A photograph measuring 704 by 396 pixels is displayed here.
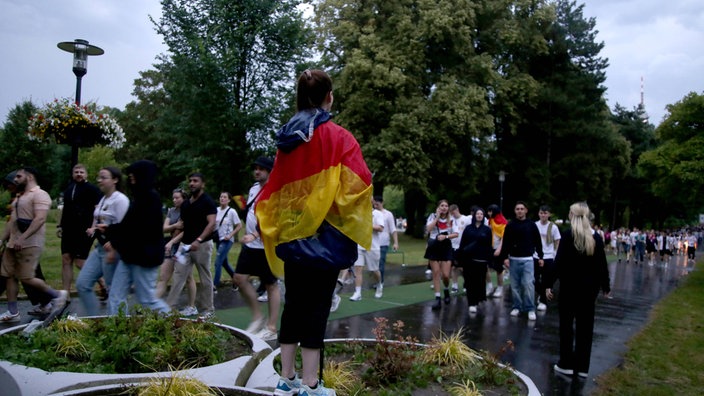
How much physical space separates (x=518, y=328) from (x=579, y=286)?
2.58 m

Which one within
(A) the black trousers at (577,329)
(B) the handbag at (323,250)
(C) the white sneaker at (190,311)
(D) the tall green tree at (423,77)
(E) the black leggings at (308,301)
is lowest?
(C) the white sneaker at (190,311)

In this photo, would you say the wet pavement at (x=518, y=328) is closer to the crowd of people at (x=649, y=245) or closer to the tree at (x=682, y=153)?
the tree at (x=682, y=153)

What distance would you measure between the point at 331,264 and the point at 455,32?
88.3ft

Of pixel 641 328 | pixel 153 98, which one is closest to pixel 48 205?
pixel 641 328

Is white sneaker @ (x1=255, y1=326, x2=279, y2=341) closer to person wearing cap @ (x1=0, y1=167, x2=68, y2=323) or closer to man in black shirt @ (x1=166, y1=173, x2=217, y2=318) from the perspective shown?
man in black shirt @ (x1=166, y1=173, x2=217, y2=318)

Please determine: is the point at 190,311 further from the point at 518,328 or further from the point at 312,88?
the point at 312,88

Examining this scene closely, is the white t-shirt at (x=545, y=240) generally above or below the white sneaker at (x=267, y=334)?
above

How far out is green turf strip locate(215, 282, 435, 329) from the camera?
807cm

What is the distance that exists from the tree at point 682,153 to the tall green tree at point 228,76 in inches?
547

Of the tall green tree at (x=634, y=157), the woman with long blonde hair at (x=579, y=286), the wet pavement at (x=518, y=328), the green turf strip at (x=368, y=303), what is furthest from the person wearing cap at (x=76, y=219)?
the tall green tree at (x=634, y=157)

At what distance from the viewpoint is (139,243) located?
537 centimetres

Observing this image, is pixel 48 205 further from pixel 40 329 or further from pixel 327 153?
pixel 327 153

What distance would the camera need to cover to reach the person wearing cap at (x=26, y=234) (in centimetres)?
662

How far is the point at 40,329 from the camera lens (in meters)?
4.59
